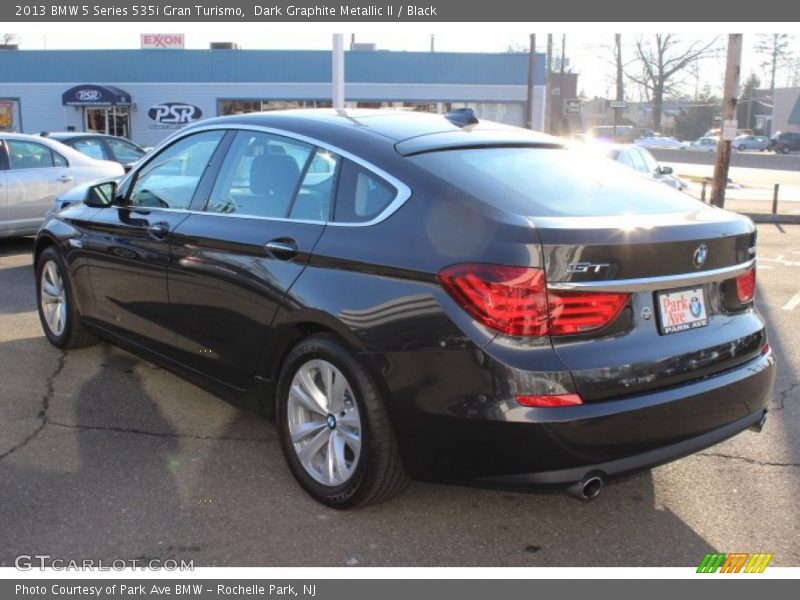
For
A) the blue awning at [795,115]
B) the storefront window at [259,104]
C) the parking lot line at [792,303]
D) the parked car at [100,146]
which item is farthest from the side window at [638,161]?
the blue awning at [795,115]

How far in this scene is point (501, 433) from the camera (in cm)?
297

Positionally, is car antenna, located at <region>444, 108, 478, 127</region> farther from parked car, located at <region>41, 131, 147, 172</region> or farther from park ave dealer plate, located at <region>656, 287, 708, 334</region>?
parked car, located at <region>41, 131, 147, 172</region>

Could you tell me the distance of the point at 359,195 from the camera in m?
3.52

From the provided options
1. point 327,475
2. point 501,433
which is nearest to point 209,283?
point 327,475

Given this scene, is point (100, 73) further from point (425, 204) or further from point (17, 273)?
point (425, 204)

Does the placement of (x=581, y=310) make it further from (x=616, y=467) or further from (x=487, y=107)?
(x=487, y=107)

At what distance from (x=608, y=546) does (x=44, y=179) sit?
373 inches

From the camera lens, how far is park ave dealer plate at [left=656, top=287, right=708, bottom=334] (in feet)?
10.4

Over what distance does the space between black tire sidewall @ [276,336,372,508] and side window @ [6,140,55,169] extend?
831cm

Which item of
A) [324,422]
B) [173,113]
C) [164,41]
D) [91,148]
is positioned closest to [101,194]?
[324,422]

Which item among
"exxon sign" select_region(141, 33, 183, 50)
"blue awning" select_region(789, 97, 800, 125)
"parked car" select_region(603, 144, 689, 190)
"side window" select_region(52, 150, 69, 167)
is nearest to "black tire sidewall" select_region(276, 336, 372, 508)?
"side window" select_region(52, 150, 69, 167)

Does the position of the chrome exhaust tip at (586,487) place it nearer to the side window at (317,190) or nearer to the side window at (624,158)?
the side window at (317,190)

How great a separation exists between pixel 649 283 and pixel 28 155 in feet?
31.9

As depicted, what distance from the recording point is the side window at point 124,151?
1370 centimetres
